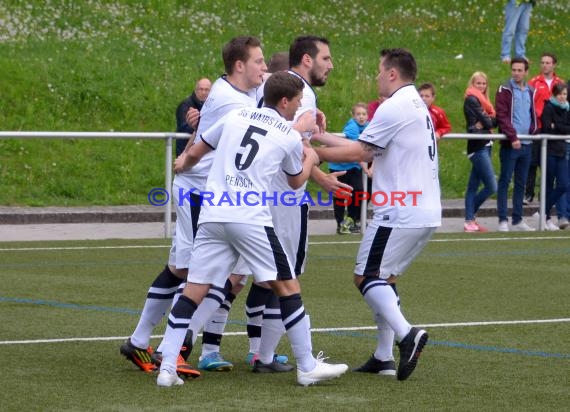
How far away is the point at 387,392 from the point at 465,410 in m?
0.67

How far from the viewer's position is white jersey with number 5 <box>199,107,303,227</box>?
793 cm

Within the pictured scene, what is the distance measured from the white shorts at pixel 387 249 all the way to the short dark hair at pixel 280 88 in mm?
1034

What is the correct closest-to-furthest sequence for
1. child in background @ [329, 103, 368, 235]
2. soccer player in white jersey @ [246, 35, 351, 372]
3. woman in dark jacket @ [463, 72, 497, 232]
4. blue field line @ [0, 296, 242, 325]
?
soccer player in white jersey @ [246, 35, 351, 372] → blue field line @ [0, 296, 242, 325] → child in background @ [329, 103, 368, 235] → woman in dark jacket @ [463, 72, 497, 232]

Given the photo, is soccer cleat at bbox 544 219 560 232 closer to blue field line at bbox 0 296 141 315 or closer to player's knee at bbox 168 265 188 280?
blue field line at bbox 0 296 141 315

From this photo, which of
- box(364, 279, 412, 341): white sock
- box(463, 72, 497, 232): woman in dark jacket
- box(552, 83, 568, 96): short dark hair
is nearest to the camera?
box(364, 279, 412, 341): white sock

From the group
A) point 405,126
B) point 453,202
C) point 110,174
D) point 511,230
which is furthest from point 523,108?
point 405,126

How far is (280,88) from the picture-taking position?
319 inches

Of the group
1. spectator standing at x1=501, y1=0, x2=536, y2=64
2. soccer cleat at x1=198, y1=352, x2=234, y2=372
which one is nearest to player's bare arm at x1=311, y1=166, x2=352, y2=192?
soccer cleat at x1=198, y1=352, x2=234, y2=372

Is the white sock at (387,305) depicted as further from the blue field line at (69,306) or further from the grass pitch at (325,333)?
the blue field line at (69,306)

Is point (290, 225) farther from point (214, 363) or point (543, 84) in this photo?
point (543, 84)

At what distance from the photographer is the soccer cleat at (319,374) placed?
7.96 m

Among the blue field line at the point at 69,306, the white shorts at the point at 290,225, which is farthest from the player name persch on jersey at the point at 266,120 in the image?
the blue field line at the point at 69,306

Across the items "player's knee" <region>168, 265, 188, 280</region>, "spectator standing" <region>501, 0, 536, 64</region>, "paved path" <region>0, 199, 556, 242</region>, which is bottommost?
"paved path" <region>0, 199, 556, 242</region>

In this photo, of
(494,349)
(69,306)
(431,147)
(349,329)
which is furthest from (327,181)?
(69,306)
